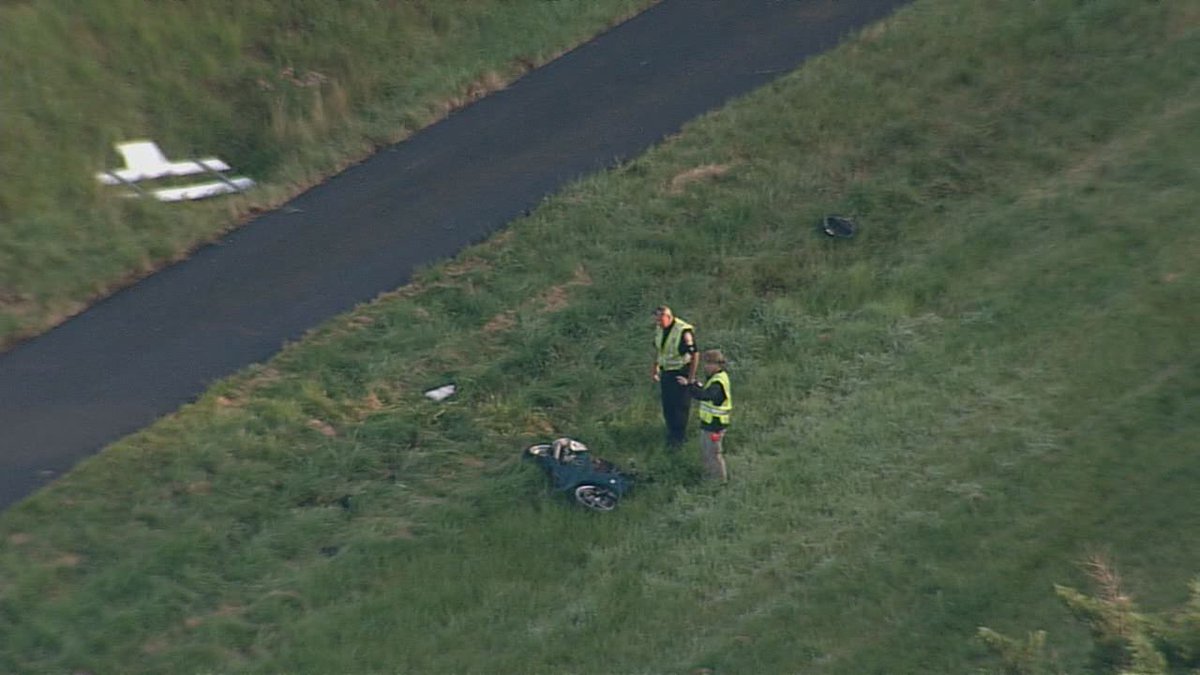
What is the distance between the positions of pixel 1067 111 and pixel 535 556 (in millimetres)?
12847

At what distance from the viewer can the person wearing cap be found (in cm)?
1458

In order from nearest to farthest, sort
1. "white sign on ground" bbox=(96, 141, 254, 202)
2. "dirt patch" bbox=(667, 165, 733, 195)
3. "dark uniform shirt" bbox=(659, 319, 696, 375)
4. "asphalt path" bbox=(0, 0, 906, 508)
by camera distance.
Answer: "dark uniform shirt" bbox=(659, 319, 696, 375) → "asphalt path" bbox=(0, 0, 906, 508) → "white sign on ground" bbox=(96, 141, 254, 202) → "dirt patch" bbox=(667, 165, 733, 195)

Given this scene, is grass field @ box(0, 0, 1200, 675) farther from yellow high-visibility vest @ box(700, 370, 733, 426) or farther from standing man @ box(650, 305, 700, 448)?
yellow high-visibility vest @ box(700, 370, 733, 426)

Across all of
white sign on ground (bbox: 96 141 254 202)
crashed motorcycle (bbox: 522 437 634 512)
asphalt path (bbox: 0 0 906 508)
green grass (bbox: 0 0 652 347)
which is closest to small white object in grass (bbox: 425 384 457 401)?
crashed motorcycle (bbox: 522 437 634 512)

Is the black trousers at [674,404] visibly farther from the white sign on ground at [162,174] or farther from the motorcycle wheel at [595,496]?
the white sign on ground at [162,174]

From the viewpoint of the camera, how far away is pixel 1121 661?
8844mm

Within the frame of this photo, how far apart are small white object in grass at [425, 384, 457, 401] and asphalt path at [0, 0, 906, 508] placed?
2.28 meters

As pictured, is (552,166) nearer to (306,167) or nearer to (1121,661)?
(306,167)

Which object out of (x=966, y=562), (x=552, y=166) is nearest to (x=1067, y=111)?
(x=552, y=166)

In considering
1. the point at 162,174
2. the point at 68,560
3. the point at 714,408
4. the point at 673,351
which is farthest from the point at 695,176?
the point at 68,560

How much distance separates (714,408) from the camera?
14602 millimetres

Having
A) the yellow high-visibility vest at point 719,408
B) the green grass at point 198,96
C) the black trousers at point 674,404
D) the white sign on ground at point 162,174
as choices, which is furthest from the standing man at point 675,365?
the white sign on ground at point 162,174

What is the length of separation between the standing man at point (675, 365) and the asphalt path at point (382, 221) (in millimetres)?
5052

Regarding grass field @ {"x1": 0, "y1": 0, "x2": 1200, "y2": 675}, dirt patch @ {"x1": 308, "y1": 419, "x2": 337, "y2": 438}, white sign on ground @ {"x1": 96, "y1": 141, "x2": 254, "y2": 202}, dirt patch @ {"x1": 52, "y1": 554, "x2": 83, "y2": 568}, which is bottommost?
grass field @ {"x1": 0, "y1": 0, "x2": 1200, "y2": 675}
